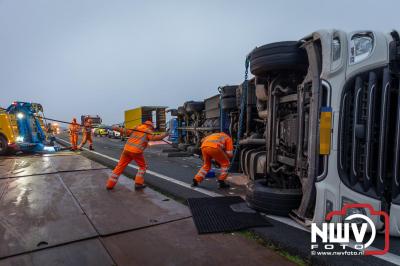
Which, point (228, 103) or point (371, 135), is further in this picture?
point (228, 103)

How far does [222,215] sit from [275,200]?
0.68 m

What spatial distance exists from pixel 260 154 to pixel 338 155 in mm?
1775

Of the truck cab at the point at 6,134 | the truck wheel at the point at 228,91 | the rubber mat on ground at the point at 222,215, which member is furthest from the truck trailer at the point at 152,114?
the rubber mat on ground at the point at 222,215

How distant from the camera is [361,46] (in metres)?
2.66

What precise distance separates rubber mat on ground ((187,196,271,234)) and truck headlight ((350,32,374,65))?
1947mm

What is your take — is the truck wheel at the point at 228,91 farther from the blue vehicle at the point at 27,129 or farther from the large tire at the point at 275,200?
the blue vehicle at the point at 27,129

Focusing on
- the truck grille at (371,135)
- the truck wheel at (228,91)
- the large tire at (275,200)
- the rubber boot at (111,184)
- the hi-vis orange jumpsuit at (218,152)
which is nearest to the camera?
the truck grille at (371,135)

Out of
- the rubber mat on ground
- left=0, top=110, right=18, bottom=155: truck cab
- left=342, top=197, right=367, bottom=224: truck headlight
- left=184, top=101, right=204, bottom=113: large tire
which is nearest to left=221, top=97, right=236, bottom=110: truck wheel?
left=184, top=101, right=204, bottom=113: large tire

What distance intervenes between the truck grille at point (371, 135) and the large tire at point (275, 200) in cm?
70

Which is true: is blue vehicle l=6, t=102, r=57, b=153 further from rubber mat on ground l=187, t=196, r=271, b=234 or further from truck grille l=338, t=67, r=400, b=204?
truck grille l=338, t=67, r=400, b=204

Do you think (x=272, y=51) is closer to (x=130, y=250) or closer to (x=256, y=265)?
(x=256, y=265)

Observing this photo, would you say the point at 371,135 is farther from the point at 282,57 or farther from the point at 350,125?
the point at 282,57

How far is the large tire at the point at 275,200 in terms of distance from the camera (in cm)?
321

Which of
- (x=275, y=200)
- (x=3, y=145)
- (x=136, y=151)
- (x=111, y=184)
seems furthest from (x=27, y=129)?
(x=275, y=200)
